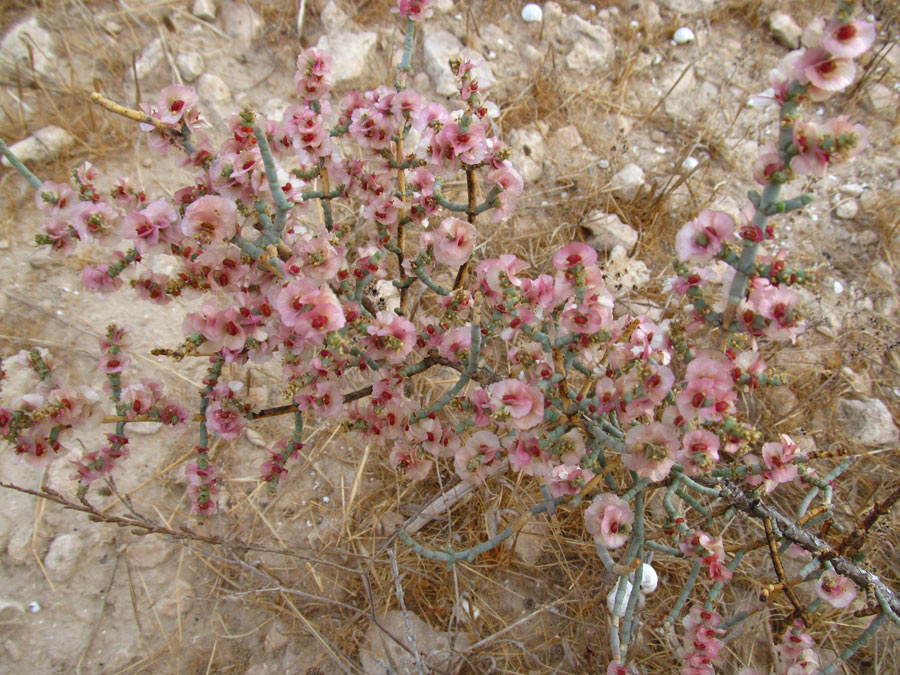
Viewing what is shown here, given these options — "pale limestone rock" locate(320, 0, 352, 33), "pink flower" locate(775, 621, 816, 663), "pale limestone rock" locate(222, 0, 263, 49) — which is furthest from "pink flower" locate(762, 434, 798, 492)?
"pale limestone rock" locate(222, 0, 263, 49)

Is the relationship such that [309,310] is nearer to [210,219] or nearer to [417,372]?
[210,219]

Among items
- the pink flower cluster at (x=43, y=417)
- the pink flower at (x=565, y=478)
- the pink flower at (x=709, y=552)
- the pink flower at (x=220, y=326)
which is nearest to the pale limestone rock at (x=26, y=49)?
the pink flower cluster at (x=43, y=417)

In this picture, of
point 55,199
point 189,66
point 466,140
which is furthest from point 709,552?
point 189,66

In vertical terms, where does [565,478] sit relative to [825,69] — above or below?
below

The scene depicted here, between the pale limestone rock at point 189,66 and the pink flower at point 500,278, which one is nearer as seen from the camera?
the pink flower at point 500,278

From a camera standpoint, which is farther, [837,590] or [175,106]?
[837,590]

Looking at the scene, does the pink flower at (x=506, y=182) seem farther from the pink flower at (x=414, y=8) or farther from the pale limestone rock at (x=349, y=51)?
the pale limestone rock at (x=349, y=51)

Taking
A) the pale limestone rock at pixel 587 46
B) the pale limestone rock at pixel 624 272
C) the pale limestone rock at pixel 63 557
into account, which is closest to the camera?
the pale limestone rock at pixel 63 557
